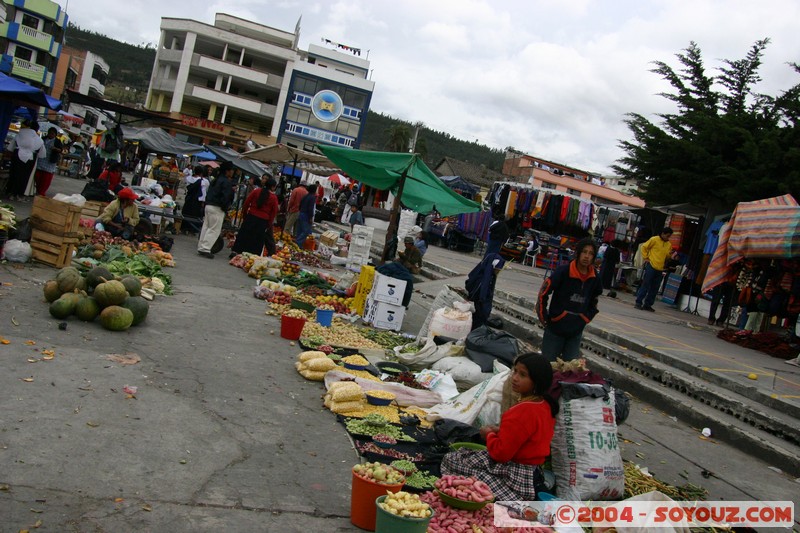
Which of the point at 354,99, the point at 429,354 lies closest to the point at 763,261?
the point at 429,354

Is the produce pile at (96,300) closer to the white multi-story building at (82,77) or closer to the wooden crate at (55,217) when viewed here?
the wooden crate at (55,217)

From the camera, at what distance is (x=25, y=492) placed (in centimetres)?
358

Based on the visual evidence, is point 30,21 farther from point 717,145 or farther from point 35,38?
point 717,145

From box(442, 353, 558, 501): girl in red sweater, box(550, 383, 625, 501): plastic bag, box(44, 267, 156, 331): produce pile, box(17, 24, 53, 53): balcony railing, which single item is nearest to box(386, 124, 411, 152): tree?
box(17, 24, 53, 53): balcony railing

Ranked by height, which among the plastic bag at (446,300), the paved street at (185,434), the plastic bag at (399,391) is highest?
the plastic bag at (446,300)

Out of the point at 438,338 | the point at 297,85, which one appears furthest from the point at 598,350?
the point at 297,85

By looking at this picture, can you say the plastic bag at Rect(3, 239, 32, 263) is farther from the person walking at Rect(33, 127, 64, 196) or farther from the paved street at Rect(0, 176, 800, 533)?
the person walking at Rect(33, 127, 64, 196)

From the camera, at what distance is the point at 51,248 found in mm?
9398

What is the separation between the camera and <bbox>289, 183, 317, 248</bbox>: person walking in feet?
60.0

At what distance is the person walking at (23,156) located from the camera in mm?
14492

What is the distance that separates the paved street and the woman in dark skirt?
17.7 ft

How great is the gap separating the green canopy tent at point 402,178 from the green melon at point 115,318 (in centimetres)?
554

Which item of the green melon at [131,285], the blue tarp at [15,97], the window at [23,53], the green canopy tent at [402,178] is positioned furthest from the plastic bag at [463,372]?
the window at [23,53]

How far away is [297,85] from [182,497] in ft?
183
